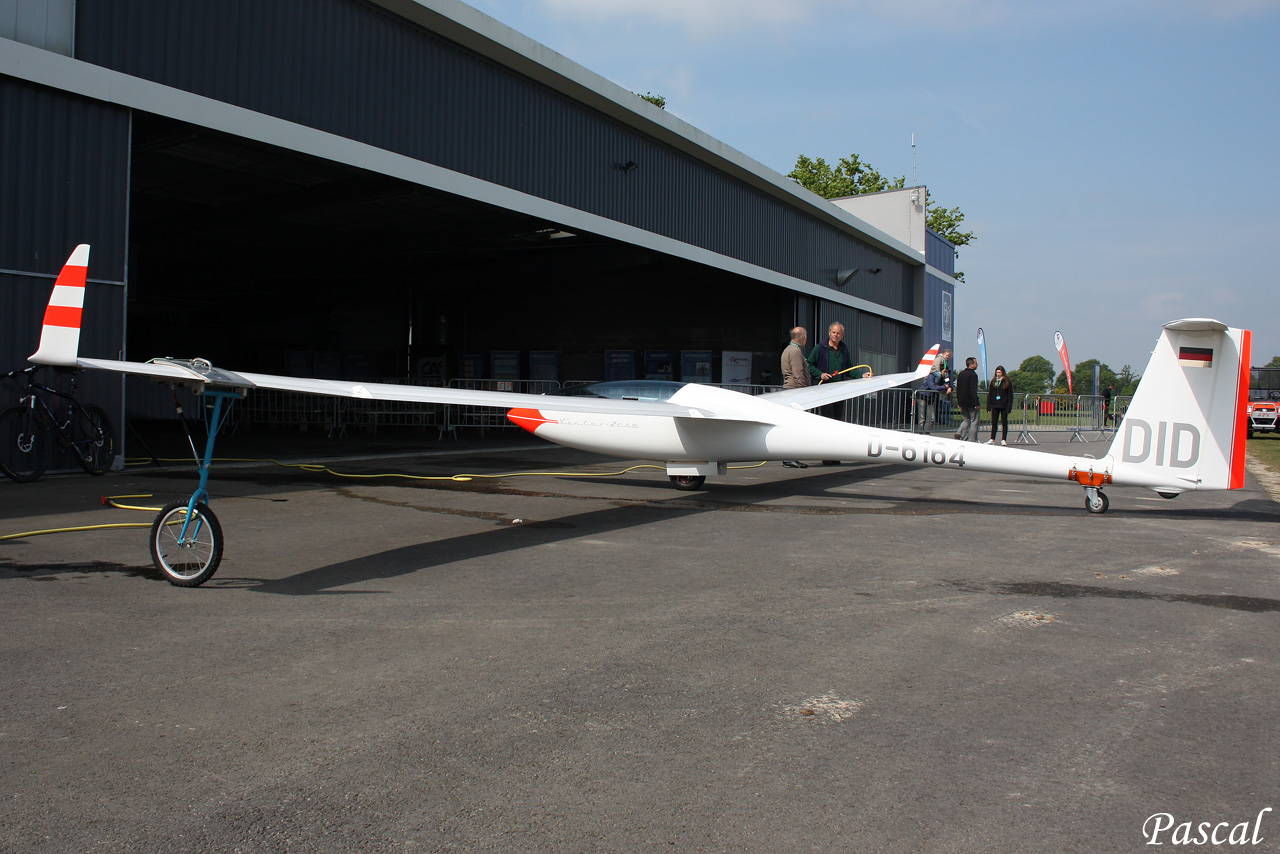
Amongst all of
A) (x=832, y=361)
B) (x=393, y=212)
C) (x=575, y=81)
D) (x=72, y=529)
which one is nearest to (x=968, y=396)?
(x=832, y=361)

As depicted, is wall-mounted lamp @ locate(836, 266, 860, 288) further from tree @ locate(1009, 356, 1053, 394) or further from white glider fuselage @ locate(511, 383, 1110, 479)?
tree @ locate(1009, 356, 1053, 394)

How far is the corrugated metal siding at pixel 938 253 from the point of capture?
33.2m

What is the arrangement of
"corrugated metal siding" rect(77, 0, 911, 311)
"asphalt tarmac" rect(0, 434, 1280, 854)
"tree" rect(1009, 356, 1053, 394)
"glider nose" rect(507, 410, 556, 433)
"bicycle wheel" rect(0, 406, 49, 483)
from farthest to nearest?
"tree" rect(1009, 356, 1053, 394), "corrugated metal siding" rect(77, 0, 911, 311), "glider nose" rect(507, 410, 556, 433), "bicycle wheel" rect(0, 406, 49, 483), "asphalt tarmac" rect(0, 434, 1280, 854)

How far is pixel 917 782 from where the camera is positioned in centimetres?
252

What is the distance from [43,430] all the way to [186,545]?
5.89 metres

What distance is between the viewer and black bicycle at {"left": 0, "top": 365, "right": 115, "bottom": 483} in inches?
346

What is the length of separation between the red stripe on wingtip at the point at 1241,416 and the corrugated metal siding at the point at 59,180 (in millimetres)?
11541

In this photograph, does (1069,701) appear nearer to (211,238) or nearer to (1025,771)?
(1025,771)

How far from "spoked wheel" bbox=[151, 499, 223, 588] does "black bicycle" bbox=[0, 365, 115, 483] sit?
5.40 metres

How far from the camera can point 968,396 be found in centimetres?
1844

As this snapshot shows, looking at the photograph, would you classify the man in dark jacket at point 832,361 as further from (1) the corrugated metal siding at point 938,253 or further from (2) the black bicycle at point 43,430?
(1) the corrugated metal siding at point 938,253

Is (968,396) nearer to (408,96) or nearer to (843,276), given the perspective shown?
(843,276)

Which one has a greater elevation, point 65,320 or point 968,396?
point 968,396

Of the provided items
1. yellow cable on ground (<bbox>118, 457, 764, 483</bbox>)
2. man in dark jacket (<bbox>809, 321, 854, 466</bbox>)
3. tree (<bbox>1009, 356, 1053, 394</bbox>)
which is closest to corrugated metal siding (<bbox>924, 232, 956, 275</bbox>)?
man in dark jacket (<bbox>809, 321, 854, 466</bbox>)
